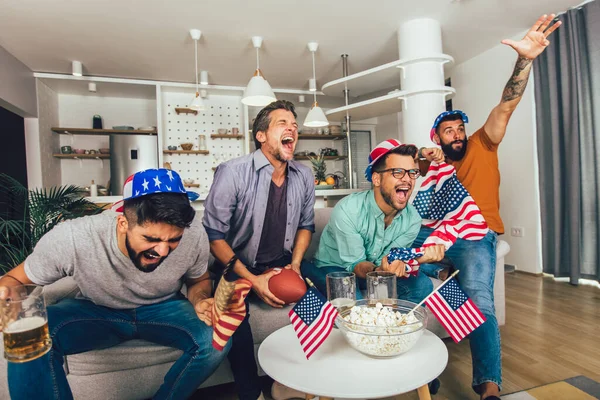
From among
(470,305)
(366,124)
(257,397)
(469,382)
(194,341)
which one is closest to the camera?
(470,305)

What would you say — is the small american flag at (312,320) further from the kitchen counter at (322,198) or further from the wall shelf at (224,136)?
the wall shelf at (224,136)

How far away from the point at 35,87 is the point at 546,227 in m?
6.15

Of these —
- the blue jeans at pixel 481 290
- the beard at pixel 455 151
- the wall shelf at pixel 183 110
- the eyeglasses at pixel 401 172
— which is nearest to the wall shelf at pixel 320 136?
the wall shelf at pixel 183 110

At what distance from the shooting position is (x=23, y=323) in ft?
3.01

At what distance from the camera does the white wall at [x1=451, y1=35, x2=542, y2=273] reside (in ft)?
12.5

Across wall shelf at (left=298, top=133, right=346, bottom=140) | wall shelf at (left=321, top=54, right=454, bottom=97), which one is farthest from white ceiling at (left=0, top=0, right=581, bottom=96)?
wall shelf at (left=298, top=133, right=346, bottom=140)

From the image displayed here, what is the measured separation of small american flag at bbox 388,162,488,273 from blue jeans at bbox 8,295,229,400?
0.90 m

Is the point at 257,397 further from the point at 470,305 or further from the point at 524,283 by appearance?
the point at 524,283

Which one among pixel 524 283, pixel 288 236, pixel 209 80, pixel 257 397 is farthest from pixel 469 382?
pixel 209 80

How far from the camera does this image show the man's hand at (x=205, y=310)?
1.32 meters

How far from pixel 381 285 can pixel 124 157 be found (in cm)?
477

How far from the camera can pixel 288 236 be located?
6.37 feet

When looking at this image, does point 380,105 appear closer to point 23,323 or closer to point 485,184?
point 485,184

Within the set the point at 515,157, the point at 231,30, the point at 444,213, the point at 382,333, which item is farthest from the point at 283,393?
the point at 515,157
